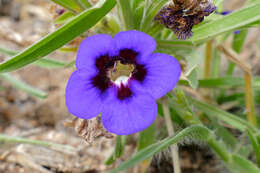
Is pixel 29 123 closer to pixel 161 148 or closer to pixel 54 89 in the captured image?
pixel 54 89

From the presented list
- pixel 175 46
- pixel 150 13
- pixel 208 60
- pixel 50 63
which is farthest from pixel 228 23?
pixel 50 63

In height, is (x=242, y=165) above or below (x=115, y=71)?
below

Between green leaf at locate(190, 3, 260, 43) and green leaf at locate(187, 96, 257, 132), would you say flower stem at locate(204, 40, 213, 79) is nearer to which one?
green leaf at locate(187, 96, 257, 132)

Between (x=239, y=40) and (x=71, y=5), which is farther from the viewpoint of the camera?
(x=239, y=40)

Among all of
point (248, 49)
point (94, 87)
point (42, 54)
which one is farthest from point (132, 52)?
point (248, 49)

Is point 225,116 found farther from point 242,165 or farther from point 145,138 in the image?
point 145,138
